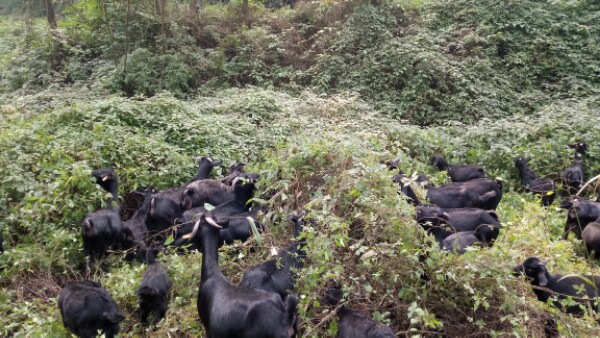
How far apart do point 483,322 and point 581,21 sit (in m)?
14.2

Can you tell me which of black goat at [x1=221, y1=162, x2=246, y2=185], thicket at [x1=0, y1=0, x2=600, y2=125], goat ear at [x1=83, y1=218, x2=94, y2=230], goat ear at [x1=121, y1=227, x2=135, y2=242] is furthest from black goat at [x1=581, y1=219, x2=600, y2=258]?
thicket at [x1=0, y1=0, x2=600, y2=125]

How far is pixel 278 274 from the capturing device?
4.37 meters

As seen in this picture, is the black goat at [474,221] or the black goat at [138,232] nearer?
the black goat at [138,232]

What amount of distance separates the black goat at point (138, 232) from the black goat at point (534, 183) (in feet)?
20.6

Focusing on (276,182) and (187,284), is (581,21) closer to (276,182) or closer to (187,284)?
(276,182)

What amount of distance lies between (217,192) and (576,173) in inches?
242

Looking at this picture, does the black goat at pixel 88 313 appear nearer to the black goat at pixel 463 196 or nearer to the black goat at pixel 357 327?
the black goat at pixel 357 327

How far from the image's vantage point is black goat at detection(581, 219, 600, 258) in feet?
19.5

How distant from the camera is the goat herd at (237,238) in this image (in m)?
3.68

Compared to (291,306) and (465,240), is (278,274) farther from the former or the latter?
(465,240)

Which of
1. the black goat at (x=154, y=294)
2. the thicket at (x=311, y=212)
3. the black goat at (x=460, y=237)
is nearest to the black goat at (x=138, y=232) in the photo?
the thicket at (x=311, y=212)

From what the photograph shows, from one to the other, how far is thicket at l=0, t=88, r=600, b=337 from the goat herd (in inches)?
8.2

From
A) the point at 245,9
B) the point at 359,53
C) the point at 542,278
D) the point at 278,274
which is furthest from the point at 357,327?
the point at 245,9

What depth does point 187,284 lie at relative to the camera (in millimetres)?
4922
